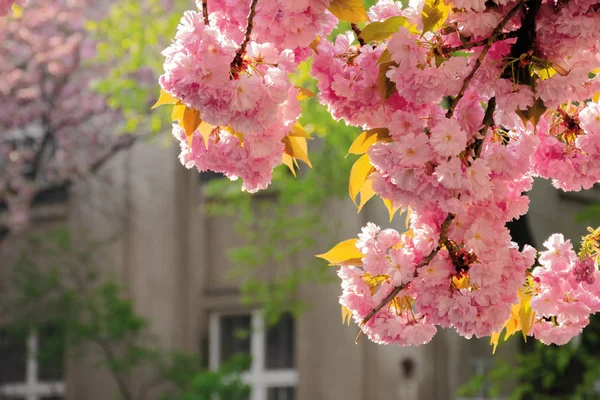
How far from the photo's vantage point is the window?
12.2 metres

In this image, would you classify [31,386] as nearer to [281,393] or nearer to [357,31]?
[281,393]

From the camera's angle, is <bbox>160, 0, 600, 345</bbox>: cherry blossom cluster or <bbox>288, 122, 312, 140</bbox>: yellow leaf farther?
<bbox>288, 122, 312, 140</bbox>: yellow leaf

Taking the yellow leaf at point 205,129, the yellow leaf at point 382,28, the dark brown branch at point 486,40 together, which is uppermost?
the yellow leaf at point 382,28

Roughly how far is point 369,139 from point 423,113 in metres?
0.12

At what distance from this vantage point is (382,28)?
2.04 m

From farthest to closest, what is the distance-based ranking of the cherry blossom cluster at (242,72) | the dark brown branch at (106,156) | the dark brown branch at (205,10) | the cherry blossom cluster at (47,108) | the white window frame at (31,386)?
the white window frame at (31,386) → the dark brown branch at (106,156) → the cherry blossom cluster at (47,108) → the dark brown branch at (205,10) → the cherry blossom cluster at (242,72)

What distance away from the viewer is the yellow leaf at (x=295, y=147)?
221 centimetres

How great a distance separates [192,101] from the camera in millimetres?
1936

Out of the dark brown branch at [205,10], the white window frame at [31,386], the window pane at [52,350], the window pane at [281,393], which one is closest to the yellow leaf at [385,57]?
the dark brown branch at [205,10]

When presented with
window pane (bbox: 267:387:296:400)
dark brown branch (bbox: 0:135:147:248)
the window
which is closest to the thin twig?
the window

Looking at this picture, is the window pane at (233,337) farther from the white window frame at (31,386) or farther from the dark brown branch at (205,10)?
the dark brown branch at (205,10)

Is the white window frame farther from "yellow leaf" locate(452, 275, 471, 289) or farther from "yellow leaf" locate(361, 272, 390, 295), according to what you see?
"yellow leaf" locate(452, 275, 471, 289)

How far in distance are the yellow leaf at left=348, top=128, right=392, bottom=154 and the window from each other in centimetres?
995

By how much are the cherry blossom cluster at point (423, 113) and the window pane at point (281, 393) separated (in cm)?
1015
